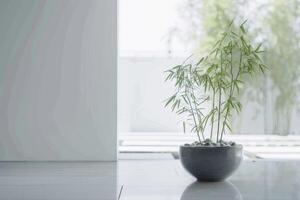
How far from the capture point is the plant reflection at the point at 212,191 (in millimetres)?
2520

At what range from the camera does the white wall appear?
4.22m

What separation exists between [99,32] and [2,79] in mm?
905

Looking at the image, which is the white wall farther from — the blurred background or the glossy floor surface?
the blurred background

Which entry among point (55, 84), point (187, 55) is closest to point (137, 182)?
point (55, 84)

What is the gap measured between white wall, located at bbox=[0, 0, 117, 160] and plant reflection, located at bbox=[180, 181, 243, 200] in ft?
4.85

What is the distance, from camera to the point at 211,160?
2920mm

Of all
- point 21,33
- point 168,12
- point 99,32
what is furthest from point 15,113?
point 168,12

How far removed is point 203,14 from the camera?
4852mm

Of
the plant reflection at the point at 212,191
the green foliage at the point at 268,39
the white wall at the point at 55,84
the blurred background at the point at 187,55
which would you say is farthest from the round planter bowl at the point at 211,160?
the green foliage at the point at 268,39

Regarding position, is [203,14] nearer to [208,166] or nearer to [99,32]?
[99,32]

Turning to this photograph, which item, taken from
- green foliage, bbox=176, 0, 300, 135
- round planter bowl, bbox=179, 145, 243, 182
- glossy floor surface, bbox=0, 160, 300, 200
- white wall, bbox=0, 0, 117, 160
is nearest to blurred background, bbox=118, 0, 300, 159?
green foliage, bbox=176, 0, 300, 135

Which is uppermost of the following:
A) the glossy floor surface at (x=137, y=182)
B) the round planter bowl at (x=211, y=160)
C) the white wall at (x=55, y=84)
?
the white wall at (x=55, y=84)

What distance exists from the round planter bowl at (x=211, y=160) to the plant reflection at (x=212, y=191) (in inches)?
2.3

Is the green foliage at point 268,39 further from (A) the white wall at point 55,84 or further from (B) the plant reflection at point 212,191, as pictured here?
(B) the plant reflection at point 212,191
